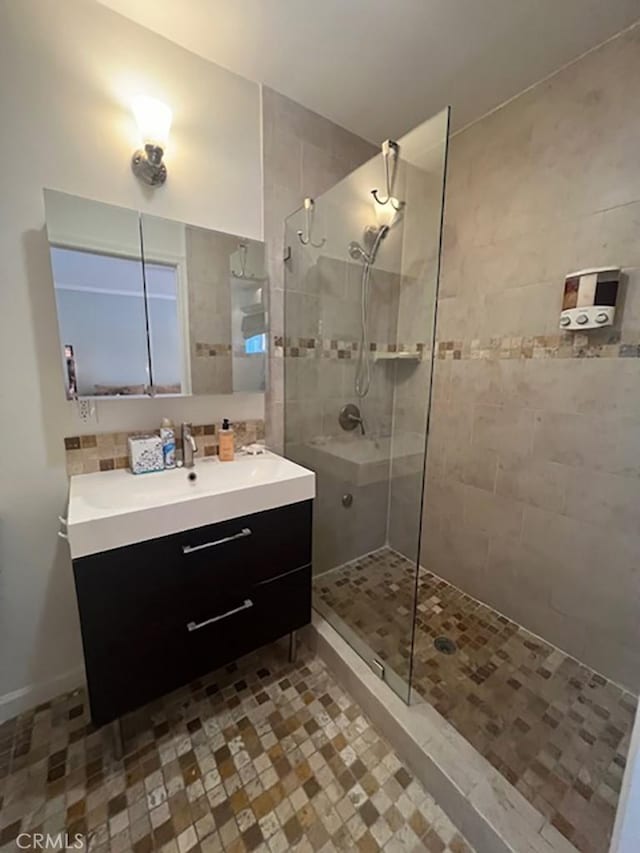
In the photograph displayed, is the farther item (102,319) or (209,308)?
(209,308)

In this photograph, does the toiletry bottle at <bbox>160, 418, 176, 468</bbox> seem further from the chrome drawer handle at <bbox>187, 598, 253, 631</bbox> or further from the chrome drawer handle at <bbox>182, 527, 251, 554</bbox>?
the chrome drawer handle at <bbox>187, 598, 253, 631</bbox>

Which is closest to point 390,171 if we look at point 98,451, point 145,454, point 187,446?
point 187,446

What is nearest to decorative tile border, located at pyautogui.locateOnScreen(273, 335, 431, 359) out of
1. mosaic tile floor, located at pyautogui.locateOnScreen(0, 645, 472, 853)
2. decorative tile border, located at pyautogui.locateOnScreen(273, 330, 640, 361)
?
decorative tile border, located at pyautogui.locateOnScreen(273, 330, 640, 361)

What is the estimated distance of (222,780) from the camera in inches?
44.0

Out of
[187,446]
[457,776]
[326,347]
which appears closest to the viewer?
[457,776]

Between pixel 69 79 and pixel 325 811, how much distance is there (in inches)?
96.8

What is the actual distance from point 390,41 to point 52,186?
1329 millimetres

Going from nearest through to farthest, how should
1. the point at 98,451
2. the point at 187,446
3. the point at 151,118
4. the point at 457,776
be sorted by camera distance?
the point at 457,776 < the point at 151,118 < the point at 98,451 < the point at 187,446

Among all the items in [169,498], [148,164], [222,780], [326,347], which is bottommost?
[222,780]

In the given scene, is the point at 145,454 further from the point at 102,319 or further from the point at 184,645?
the point at 184,645

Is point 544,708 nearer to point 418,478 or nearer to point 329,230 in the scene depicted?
point 418,478

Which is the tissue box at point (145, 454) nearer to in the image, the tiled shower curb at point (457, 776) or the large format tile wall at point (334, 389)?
the large format tile wall at point (334, 389)

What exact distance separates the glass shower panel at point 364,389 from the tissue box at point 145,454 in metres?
0.66

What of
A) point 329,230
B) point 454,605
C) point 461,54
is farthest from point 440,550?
point 461,54
